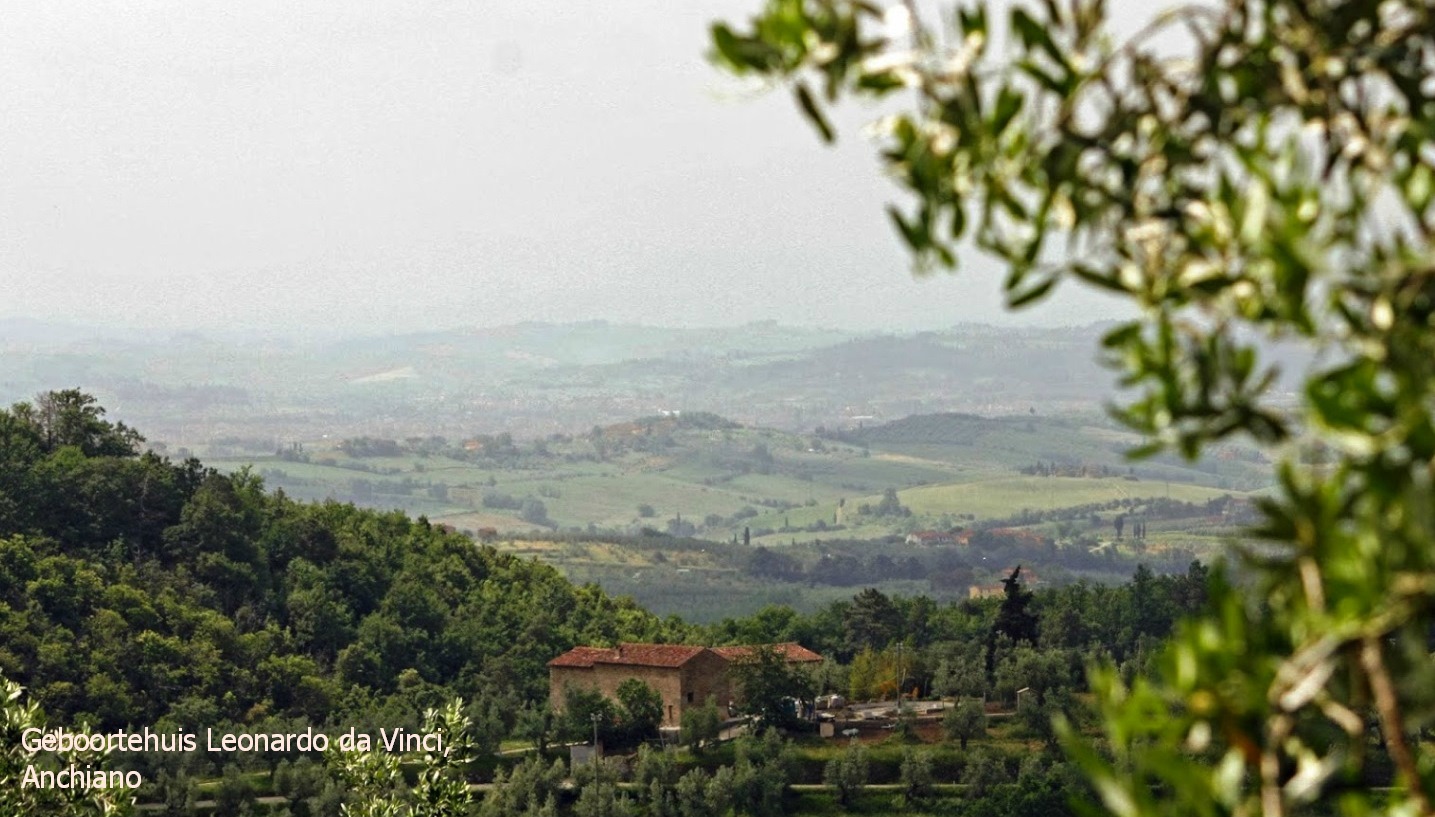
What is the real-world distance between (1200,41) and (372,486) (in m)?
164

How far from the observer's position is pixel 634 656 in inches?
1709

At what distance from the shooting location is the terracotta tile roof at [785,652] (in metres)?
44.6

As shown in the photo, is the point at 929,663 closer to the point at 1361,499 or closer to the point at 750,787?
the point at 750,787

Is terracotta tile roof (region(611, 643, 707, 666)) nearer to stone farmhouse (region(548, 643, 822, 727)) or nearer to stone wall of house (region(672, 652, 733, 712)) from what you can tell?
stone farmhouse (region(548, 643, 822, 727))

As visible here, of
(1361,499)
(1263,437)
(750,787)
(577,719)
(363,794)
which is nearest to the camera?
(1361,499)

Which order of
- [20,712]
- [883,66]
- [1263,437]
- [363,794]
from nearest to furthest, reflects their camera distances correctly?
[1263,437]
[883,66]
[20,712]
[363,794]

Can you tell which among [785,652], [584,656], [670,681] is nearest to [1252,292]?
[670,681]

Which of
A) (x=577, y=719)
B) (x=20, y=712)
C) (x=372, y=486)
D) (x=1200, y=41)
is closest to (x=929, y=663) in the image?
(x=577, y=719)

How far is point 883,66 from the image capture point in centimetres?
262

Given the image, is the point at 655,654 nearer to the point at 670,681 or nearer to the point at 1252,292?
the point at 670,681

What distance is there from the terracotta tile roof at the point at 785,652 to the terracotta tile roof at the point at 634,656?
113cm

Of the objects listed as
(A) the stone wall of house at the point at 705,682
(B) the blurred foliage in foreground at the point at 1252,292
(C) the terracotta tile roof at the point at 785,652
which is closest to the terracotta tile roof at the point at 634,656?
(A) the stone wall of house at the point at 705,682

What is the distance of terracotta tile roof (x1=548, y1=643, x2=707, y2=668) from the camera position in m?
42.8

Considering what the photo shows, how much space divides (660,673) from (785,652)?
5319 mm
